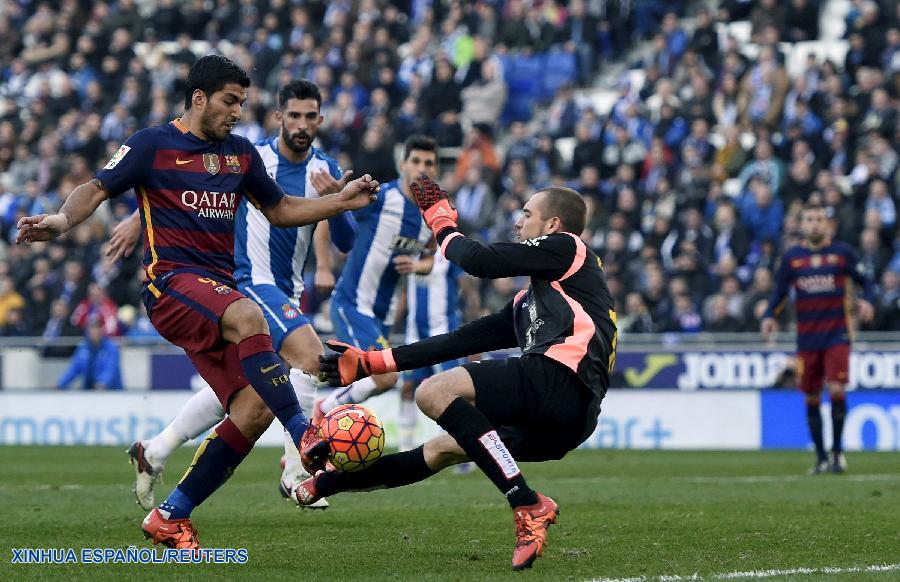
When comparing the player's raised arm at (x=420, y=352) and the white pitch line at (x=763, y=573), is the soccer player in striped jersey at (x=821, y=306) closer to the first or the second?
the player's raised arm at (x=420, y=352)

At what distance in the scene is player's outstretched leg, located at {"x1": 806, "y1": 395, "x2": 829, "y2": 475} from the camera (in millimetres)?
14086

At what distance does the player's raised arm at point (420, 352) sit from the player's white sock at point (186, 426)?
64.4 inches

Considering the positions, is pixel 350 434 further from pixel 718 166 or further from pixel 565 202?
pixel 718 166

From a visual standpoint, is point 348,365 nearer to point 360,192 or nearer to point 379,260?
point 360,192

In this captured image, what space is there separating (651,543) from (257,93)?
19023 millimetres

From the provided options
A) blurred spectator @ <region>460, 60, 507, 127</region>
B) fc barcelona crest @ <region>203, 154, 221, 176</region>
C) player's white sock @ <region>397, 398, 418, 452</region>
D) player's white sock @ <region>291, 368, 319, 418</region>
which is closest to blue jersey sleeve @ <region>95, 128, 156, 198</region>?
fc barcelona crest @ <region>203, 154, 221, 176</region>

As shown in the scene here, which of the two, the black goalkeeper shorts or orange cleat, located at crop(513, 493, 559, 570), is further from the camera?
the black goalkeeper shorts

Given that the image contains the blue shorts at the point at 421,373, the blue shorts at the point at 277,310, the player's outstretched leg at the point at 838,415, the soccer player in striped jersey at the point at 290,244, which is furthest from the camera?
the blue shorts at the point at 421,373

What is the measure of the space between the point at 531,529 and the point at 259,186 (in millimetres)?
2395

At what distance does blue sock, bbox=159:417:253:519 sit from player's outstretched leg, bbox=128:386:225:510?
1327 millimetres

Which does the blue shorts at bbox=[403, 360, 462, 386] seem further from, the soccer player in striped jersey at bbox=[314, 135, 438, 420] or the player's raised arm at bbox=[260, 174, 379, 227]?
the player's raised arm at bbox=[260, 174, 379, 227]

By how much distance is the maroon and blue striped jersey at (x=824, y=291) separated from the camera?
47.6 ft

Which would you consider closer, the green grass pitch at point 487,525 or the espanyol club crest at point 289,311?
the green grass pitch at point 487,525

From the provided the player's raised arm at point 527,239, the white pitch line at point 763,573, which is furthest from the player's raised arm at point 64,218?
the white pitch line at point 763,573
